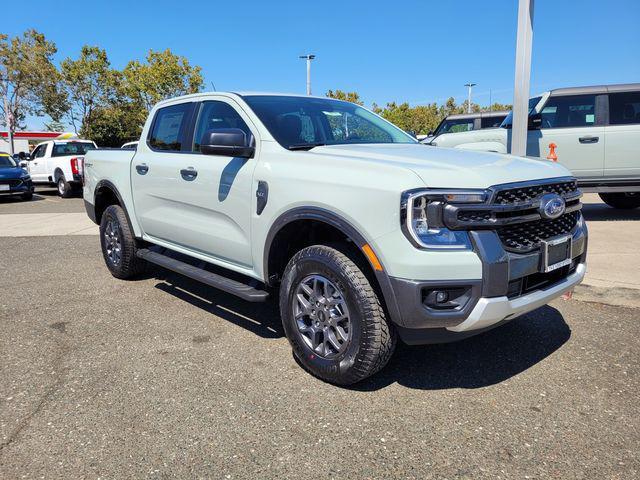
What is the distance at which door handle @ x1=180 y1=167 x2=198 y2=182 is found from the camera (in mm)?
4117

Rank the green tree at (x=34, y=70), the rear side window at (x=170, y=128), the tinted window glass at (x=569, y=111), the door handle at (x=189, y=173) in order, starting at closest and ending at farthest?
1. the door handle at (x=189, y=173)
2. the rear side window at (x=170, y=128)
3. the tinted window glass at (x=569, y=111)
4. the green tree at (x=34, y=70)

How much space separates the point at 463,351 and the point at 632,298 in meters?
2.10

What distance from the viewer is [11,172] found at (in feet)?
50.1

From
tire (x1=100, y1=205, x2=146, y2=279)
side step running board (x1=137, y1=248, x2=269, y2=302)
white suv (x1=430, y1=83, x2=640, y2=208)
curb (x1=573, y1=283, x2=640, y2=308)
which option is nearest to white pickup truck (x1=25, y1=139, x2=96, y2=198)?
tire (x1=100, y1=205, x2=146, y2=279)

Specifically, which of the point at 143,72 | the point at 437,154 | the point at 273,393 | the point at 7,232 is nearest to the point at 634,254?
the point at 437,154

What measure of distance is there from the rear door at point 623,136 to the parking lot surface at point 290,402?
16.5ft

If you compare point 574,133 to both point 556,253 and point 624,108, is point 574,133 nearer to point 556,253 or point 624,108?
point 624,108

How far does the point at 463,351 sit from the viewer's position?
369 centimetres

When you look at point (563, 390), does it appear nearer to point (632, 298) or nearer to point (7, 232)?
point (632, 298)

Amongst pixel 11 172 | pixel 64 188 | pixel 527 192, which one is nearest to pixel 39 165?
pixel 64 188

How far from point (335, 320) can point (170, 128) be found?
2704 mm

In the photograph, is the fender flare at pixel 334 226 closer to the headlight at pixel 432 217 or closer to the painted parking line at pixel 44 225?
the headlight at pixel 432 217

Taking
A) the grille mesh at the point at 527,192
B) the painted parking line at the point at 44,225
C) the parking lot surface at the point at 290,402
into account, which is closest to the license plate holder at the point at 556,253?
the grille mesh at the point at 527,192

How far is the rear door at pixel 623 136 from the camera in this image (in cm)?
846
